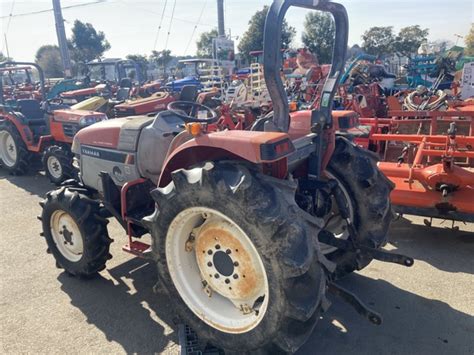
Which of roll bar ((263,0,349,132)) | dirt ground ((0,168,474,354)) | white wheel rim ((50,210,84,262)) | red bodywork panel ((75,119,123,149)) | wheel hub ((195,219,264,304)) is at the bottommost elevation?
dirt ground ((0,168,474,354))

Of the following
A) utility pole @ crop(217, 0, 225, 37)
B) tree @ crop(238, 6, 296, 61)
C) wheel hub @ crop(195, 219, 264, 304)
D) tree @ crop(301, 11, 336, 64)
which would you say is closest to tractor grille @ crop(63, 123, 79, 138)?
wheel hub @ crop(195, 219, 264, 304)

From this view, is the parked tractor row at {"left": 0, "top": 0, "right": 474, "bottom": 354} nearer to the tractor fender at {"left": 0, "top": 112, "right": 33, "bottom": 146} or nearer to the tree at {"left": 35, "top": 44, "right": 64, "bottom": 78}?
the tractor fender at {"left": 0, "top": 112, "right": 33, "bottom": 146}

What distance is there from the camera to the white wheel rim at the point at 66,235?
10.3 feet

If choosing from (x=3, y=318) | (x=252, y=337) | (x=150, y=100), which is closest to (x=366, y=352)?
(x=252, y=337)

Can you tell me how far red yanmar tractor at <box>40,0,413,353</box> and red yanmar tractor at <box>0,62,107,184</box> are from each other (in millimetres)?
3228

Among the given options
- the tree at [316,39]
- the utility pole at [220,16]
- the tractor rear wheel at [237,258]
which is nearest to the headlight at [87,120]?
the tractor rear wheel at [237,258]

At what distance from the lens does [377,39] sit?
51125 mm

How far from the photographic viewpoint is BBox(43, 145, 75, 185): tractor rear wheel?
20.0ft

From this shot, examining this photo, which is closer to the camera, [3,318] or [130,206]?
[3,318]

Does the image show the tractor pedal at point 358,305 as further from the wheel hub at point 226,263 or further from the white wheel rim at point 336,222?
the white wheel rim at point 336,222

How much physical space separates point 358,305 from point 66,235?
230cm

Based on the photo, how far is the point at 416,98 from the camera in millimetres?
7371

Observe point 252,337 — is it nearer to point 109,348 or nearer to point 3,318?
point 109,348

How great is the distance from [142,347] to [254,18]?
138 ft
